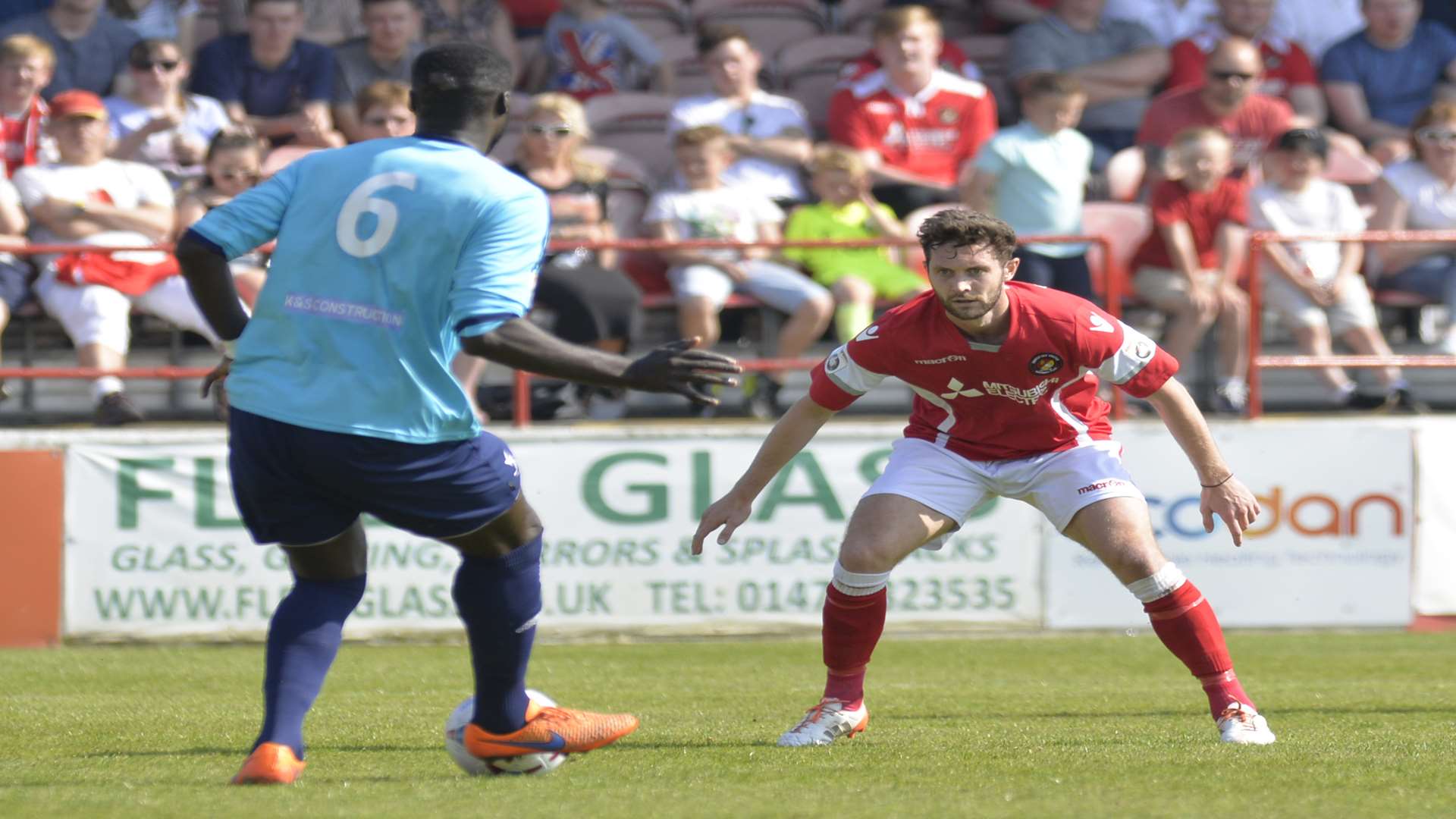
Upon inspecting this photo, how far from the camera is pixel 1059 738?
5.75 m

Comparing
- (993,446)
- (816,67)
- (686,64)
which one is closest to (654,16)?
(686,64)

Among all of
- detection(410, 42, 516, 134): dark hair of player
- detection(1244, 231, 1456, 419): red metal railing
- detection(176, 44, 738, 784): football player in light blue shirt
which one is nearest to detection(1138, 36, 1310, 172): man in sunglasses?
detection(1244, 231, 1456, 419): red metal railing

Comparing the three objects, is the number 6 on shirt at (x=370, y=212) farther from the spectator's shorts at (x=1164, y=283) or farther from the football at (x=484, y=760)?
the spectator's shorts at (x=1164, y=283)

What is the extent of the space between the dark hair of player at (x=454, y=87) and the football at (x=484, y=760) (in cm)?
147

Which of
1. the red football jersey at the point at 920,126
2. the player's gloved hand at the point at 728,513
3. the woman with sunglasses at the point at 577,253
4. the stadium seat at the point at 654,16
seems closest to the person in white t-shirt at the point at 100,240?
the woman with sunglasses at the point at 577,253

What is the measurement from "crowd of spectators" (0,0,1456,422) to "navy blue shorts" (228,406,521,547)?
529cm

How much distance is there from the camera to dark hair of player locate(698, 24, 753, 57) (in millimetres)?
11562

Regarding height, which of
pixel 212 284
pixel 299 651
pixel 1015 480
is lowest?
pixel 299 651

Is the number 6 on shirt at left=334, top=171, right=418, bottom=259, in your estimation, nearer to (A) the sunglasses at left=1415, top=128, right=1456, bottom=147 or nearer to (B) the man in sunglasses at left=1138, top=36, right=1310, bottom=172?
(B) the man in sunglasses at left=1138, top=36, right=1310, bottom=172

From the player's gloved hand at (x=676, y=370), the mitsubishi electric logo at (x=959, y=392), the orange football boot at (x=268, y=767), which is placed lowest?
the orange football boot at (x=268, y=767)

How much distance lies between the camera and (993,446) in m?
5.78

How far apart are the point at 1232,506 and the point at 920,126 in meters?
6.39

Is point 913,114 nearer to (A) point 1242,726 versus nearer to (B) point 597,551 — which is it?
(B) point 597,551

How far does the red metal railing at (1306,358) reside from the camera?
31.1ft
